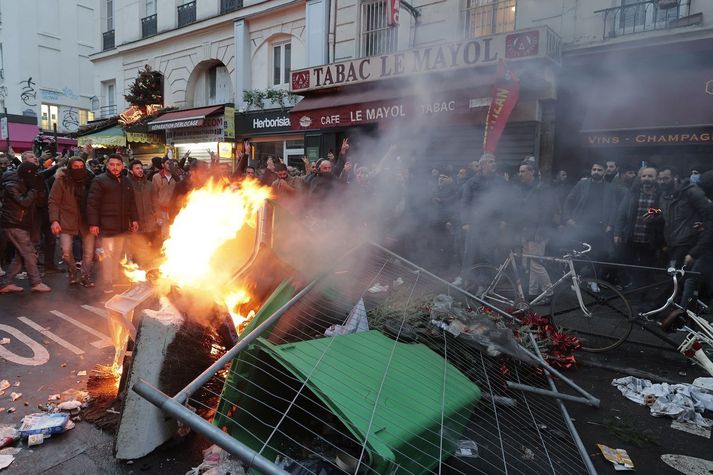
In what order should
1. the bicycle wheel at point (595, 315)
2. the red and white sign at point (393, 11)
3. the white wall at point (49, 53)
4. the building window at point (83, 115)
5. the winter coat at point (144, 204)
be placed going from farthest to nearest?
the building window at point (83, 115), the white wall at point (49, 53), the red and white sign at point (393, 11), the winter coat at point (144, 204), the bicycle wheel at point (595, 315)

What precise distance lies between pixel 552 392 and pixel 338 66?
9.52m

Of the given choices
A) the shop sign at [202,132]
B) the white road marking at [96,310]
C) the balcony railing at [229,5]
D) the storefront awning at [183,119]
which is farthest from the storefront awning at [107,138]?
the white road marking at [96,310]

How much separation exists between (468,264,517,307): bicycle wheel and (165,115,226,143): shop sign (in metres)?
11.0

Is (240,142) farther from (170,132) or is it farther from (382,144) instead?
(382,144)

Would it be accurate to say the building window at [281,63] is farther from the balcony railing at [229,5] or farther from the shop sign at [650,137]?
the shop sign at [650,137]

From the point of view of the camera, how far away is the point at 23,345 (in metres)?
4.23

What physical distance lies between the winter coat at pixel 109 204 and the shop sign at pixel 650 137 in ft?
27.0

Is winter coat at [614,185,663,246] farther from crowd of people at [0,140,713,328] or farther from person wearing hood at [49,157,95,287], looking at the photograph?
person wearing hood at [49,157,95,287]

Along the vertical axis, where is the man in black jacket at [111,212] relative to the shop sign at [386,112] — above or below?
below

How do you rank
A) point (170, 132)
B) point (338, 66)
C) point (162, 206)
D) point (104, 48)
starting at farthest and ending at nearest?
point (104, 48)
point (170, 132)
point (338, 66)
point (162, 206)

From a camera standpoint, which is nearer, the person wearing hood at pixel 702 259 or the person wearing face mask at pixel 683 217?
the person wearing hood at pixel 702 259

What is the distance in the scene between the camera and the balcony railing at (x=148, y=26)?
56.6 ft

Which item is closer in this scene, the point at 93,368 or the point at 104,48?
the point at 93,368

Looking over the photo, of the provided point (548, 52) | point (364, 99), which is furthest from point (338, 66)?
point (548, 52)
